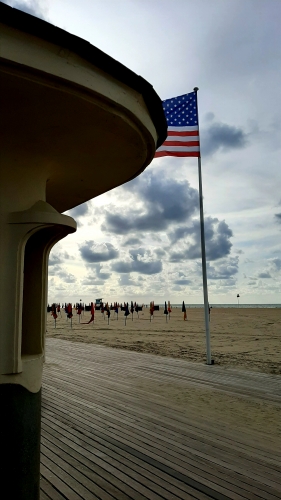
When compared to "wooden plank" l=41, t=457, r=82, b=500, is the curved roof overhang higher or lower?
higher

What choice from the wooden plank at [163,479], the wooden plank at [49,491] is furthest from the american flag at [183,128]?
the wooden plank at [49,491]

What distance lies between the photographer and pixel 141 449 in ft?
13.9

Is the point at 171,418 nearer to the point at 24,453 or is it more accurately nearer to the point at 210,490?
the point at 210,490

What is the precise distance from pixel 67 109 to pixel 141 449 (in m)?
3.79

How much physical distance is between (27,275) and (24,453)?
1.27 m

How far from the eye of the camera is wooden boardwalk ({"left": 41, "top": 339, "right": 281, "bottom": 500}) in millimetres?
3332

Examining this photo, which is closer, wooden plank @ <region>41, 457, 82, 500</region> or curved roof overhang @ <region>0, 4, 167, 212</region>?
curved roof overhang @ <region>0, 4, 167, 212</region>

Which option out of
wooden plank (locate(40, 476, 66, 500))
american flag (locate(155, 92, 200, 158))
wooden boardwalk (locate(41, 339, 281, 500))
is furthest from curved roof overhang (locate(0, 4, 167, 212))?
american flag (locate(155, 92, 200, 158))

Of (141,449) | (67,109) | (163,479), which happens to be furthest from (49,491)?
(67,109)

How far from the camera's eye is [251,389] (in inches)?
284

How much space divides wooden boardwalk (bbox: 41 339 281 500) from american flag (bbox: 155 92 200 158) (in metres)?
5.97

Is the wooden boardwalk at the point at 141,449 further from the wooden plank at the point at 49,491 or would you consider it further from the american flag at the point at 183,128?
the american flag at the point at 183,128

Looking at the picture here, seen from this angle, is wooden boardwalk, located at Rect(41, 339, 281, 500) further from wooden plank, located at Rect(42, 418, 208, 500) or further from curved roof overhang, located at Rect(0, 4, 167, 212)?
curved roof overhang, located at Rect(0, 4, 167, 212)

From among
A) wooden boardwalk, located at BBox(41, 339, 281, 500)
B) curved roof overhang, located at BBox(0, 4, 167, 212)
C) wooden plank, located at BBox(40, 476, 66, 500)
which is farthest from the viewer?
wooden boardwalk, located at BBox(41, 339, 281, 500)
